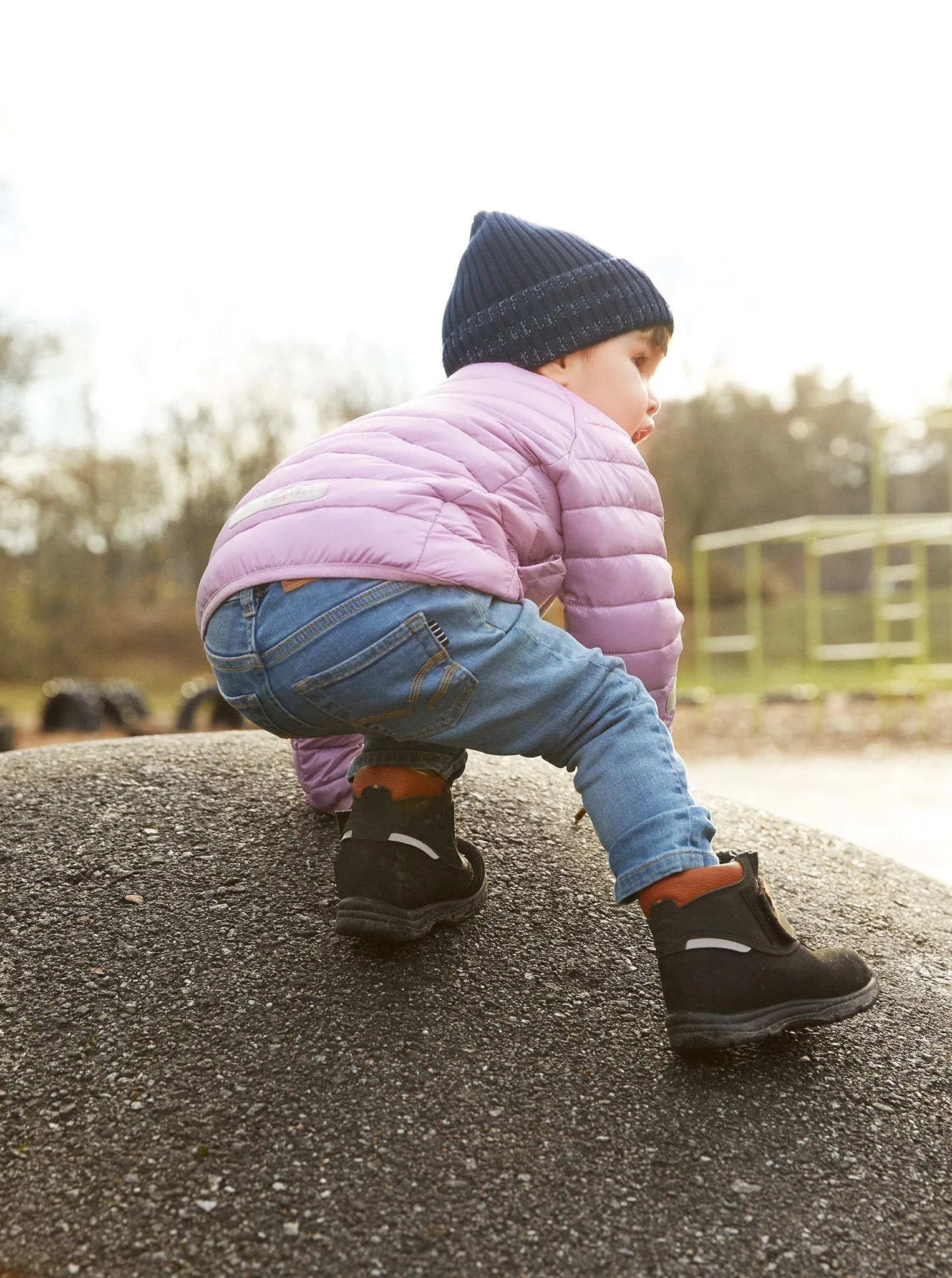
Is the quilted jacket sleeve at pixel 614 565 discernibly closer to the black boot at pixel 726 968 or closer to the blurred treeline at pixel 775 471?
the black boot at pixel 726 968

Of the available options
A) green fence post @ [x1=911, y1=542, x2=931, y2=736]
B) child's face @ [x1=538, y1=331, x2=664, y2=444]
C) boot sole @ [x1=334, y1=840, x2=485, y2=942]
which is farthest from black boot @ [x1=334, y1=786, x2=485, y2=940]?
green fence post @ [x1=911, y1=542, x2=931, y2=736]

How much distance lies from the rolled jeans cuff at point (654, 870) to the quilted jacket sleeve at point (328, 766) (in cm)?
74

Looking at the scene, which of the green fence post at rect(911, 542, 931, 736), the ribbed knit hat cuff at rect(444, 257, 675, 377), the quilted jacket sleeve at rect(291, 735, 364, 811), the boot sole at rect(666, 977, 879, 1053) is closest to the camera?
the boot sole at rect(666, 977, 879, 1053)

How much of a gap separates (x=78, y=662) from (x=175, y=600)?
5.70 ft

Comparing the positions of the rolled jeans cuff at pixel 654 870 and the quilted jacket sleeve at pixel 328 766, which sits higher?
the rolled jeans cuff at pixel 654 870

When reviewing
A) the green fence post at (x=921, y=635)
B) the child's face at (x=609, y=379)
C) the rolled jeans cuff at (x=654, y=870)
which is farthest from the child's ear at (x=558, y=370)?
the green fence post at (x=921, y=635)

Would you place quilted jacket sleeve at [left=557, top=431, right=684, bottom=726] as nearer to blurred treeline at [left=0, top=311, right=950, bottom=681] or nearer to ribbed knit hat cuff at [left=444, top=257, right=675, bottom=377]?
ribbed knit hat cuff at [left=444, top=257, right=675, bottom=377]

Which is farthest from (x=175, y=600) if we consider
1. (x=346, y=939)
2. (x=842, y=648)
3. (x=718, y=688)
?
(x=346, y=939)

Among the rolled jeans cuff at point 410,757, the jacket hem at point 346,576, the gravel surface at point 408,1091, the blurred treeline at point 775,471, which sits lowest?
the blurred treeline at point 775,471

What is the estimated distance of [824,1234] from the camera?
3.88 ft

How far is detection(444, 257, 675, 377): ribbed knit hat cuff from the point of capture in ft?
5.76

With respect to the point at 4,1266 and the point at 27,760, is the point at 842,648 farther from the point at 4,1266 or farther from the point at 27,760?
the point at 4,1266

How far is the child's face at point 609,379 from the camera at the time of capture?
5.84 feet

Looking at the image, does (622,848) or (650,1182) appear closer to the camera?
(650,1182)
